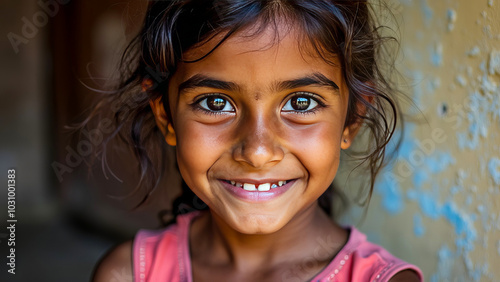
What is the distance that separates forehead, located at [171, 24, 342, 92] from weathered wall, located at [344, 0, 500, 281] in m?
0.43

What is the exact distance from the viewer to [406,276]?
1310 millimetres

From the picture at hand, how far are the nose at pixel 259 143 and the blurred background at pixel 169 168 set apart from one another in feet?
1.72

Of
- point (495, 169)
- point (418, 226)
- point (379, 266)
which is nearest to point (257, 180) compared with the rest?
point (379, 266)

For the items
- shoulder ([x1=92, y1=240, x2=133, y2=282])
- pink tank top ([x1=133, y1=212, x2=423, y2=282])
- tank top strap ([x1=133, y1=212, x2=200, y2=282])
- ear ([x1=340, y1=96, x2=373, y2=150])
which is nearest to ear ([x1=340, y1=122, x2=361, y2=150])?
ear ([x1=340, y1=96, x2=373, y2=150])

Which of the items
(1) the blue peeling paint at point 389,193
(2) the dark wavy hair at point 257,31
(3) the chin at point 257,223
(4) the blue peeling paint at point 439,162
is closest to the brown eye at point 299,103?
(2) the dark wavy hair at point 257,31

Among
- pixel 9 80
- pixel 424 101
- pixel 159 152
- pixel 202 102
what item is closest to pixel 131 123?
pixel 159 152

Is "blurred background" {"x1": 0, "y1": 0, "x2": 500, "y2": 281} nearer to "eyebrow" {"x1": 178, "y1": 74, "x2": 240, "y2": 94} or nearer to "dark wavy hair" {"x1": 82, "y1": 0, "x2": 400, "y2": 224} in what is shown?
"dark wavy hair" {"x1": 82, "y1": 0, "x2": 400, "y2": 224}

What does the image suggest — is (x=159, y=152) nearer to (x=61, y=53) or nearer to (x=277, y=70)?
(x=277, y=70)

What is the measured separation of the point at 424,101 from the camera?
1.59 meters

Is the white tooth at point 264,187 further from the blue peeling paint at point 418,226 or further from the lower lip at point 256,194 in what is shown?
the blue peeling paint at point 418,226

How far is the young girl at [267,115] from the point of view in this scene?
3.81 feet

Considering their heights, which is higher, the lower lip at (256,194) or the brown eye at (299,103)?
the brown eye at (299,103)

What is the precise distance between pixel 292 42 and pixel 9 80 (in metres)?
2.32

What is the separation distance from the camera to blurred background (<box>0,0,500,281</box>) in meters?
1.35
